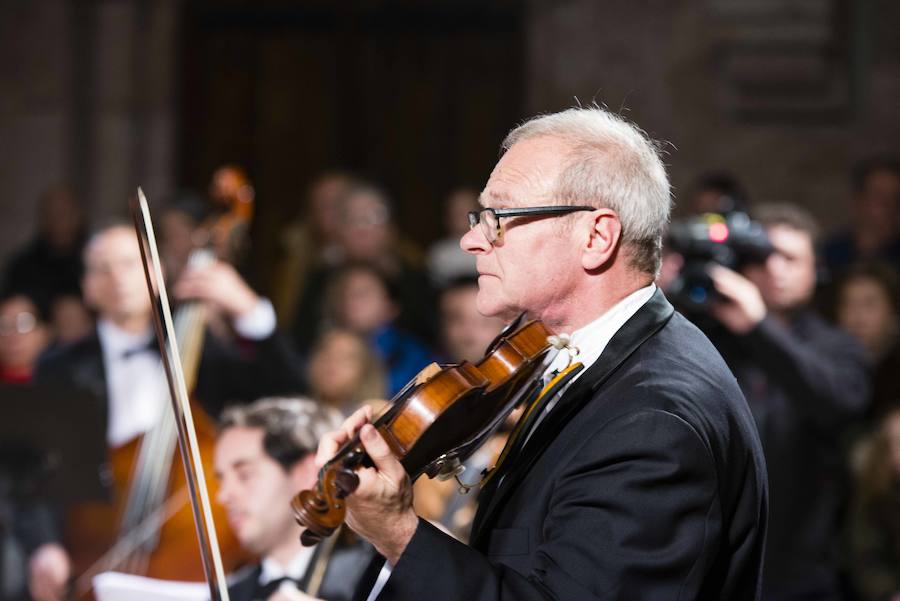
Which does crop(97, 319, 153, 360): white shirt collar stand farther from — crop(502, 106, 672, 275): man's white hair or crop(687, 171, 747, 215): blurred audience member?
crop(502, 106, 672, 275): man's white hair

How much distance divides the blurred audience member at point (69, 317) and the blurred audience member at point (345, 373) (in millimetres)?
1295

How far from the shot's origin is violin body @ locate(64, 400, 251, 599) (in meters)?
4.37

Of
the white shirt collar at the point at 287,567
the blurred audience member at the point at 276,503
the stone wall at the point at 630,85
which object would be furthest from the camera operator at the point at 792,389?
the stone wall at the point at 630,85

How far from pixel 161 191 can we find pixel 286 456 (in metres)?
4.35

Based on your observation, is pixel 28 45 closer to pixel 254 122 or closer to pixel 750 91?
pixel 254 122

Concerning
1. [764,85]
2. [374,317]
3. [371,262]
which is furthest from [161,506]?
[764,85]

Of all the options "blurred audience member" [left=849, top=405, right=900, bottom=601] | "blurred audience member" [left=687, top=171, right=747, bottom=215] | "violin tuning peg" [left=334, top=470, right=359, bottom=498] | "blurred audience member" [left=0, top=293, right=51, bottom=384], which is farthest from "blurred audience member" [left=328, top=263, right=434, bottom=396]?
"violin tuning peg" [left=334, top=470, right=359, bottom=498]

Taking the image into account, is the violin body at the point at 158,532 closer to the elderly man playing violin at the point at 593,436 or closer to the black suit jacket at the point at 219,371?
the black suit jacket at the point at 219,371

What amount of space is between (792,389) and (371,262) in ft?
7.12

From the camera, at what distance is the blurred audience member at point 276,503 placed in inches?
132

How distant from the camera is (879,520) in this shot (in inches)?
182

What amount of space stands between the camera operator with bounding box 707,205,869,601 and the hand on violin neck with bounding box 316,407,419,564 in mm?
2342

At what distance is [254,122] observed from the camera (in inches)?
321

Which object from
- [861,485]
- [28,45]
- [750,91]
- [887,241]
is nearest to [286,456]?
[861,485]
